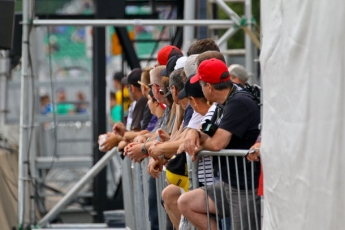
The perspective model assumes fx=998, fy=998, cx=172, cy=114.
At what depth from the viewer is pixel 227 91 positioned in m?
Result: 6.41

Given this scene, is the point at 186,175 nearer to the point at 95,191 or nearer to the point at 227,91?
the point at 227,91

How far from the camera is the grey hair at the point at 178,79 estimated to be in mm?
7178

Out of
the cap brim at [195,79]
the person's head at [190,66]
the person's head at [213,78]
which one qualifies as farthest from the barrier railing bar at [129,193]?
the person's head at [213,78]

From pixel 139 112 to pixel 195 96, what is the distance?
2.98 meters

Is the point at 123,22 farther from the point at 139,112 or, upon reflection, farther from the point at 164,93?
the point at 164,93

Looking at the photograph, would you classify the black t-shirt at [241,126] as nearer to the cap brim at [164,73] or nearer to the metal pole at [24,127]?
the cap brim at [164,73]

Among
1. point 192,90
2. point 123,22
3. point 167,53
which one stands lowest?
point 192,90

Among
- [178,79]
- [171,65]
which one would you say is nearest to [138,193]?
[171,65]

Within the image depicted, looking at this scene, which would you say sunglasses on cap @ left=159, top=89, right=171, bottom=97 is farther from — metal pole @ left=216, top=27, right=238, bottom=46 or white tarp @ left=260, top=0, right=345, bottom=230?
metal pole @ left=216, top=27, right=238, bottom=46

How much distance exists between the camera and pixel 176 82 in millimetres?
7207

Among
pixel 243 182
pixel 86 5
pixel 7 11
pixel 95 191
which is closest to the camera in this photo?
pixel 243 182

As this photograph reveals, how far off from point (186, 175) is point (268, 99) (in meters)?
2.10

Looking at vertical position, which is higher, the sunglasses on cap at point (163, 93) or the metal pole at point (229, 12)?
the metal pole at point (229, 12)

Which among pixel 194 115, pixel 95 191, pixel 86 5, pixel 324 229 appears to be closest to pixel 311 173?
pixel 324 229
